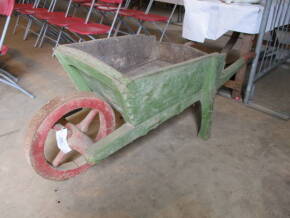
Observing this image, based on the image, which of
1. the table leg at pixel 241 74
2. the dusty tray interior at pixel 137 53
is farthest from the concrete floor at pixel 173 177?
the dusty tray interior at pixel 137 53

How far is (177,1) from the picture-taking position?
359cm

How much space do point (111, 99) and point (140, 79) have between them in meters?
0.38

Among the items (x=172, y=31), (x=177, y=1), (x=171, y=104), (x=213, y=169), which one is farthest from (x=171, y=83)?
(x=172, y=31)

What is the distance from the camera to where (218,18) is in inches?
78.6

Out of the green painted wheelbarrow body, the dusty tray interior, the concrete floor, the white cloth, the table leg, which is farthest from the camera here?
the table leg

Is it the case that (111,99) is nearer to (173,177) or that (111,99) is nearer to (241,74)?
(173,177)

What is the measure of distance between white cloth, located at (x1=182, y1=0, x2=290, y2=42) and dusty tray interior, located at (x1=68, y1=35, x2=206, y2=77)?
1.71 feet

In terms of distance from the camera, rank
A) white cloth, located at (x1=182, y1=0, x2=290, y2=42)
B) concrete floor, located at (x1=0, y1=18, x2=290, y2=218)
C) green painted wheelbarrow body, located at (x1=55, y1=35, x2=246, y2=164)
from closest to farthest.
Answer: green painted wheelbarrow body, located at (x1=55, y1=35, x2=246, y2=164) → concrete floor, located at (x1=0, y1=18, x2=290, y2=218) → white cloth, located at (x1=182, y1=0, x2=290, y2=42)

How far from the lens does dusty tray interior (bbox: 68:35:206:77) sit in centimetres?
150

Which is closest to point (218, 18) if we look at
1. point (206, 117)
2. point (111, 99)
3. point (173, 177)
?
point (206, 117)

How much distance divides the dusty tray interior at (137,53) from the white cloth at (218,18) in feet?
1.71

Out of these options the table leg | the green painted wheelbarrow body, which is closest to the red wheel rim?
the green painted wheelbarrow body

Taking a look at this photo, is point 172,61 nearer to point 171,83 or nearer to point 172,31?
point 171,83

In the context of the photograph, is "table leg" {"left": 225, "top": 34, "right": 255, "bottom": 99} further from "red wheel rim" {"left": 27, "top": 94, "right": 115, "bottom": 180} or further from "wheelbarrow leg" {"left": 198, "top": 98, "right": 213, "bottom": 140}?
"red wheel rim" {"left": 27, "top": 94, "right": 115, "bottom": 180}
